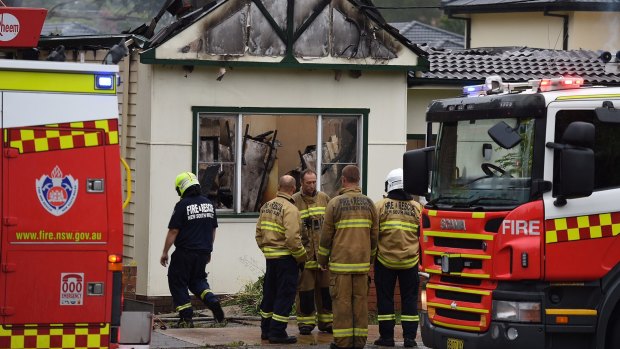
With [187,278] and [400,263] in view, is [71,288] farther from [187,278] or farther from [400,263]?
[187,278]

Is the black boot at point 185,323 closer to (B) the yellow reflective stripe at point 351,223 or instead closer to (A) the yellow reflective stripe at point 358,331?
(A) the yellow reflective stripe at point 358,331

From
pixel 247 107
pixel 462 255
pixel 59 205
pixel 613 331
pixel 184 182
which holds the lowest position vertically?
pixel 613 331

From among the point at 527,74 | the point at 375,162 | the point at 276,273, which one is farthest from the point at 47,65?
the point at 527,74

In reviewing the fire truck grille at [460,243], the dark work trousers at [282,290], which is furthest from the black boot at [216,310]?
the fire truck grille at [460,243]

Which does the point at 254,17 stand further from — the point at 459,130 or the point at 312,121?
the point at 459,130

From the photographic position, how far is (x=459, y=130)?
1145 cm

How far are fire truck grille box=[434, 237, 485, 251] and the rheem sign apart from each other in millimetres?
3821

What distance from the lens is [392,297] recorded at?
13.6m

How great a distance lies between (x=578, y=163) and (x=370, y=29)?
784 centimetres

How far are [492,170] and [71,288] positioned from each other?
12.0 ft

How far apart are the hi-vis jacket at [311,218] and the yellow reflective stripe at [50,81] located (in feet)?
14.6

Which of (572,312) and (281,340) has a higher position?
(572,312)

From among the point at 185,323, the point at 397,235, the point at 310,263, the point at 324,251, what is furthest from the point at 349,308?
the point at 185,323

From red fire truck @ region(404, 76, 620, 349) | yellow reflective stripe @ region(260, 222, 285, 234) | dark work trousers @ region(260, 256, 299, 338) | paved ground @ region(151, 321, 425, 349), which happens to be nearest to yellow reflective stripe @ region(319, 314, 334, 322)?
paved ground @ region(151, 321, 425, 349)
